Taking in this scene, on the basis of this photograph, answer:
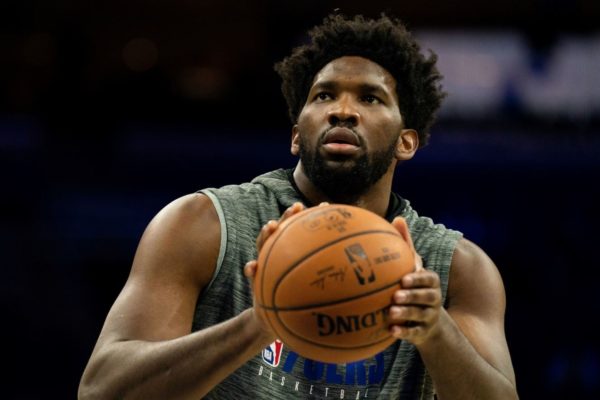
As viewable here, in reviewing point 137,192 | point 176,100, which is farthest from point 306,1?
point 137,192

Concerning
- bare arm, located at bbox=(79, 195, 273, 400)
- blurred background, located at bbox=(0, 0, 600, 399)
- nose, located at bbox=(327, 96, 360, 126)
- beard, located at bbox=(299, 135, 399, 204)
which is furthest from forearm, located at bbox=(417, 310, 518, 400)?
blurred background, located at bbox=(0, 0, 600, 399)

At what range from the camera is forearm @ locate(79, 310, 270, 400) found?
259cm

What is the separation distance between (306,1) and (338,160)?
6.06m

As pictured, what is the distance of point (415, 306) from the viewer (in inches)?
94.6

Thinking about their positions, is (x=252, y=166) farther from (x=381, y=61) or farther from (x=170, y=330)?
(x=170, y=330)

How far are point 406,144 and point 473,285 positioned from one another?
0.64m

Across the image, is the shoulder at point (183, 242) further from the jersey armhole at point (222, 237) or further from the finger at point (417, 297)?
the finger at point (417, 297)

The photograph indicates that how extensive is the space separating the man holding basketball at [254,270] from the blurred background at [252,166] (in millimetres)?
3725

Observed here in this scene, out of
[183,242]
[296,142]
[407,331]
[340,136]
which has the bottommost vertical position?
[407,331]

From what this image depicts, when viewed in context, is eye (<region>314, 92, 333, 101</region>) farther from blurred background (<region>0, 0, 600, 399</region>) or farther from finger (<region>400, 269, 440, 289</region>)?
blurred background (<region>0, 0, 600, 399</region>)

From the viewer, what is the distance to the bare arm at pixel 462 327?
2.41 meters

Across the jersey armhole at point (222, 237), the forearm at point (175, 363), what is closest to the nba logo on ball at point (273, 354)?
the jersey armhole at point (222, 237)

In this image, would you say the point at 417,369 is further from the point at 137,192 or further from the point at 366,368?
the point at 137,192

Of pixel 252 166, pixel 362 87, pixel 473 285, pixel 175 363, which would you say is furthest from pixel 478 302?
pixel 252 166
